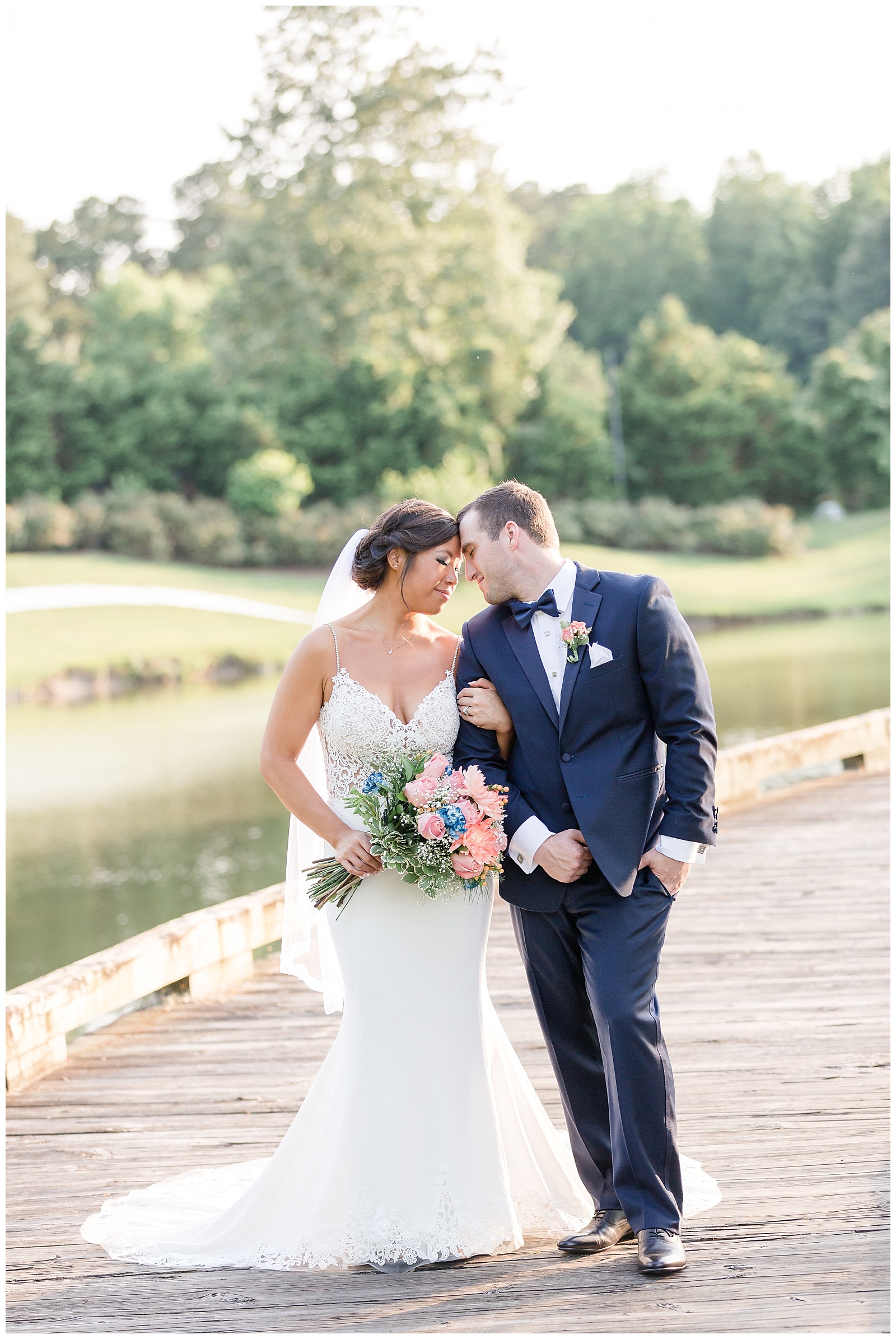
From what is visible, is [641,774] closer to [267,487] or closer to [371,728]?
[371,728]

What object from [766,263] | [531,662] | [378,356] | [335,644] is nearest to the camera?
[531,662]

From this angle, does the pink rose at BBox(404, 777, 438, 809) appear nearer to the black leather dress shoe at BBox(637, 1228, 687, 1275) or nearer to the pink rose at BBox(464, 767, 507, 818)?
the pink rose at BBox(464, 767, 507, 818)

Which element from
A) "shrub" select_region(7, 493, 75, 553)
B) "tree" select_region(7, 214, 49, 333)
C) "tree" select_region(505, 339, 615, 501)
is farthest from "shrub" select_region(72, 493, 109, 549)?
"tree" select_region(505, 339, 615, 501)

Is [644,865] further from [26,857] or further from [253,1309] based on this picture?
[26,857]

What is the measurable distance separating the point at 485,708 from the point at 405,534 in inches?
20.8

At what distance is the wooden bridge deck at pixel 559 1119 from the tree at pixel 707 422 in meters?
36.6

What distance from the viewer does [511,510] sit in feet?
11.1

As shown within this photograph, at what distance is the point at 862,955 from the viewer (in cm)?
581

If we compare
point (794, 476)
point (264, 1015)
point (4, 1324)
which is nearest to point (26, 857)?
point (264, 1015)

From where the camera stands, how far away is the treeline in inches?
1329

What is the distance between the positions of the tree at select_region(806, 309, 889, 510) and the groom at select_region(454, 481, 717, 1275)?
1611 inches

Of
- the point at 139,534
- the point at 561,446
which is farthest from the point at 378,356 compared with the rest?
the point at 139,534

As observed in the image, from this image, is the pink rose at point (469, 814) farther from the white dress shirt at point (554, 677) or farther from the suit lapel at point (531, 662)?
the suit lapel at point (531, 662)

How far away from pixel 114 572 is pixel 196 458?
23.5ft
